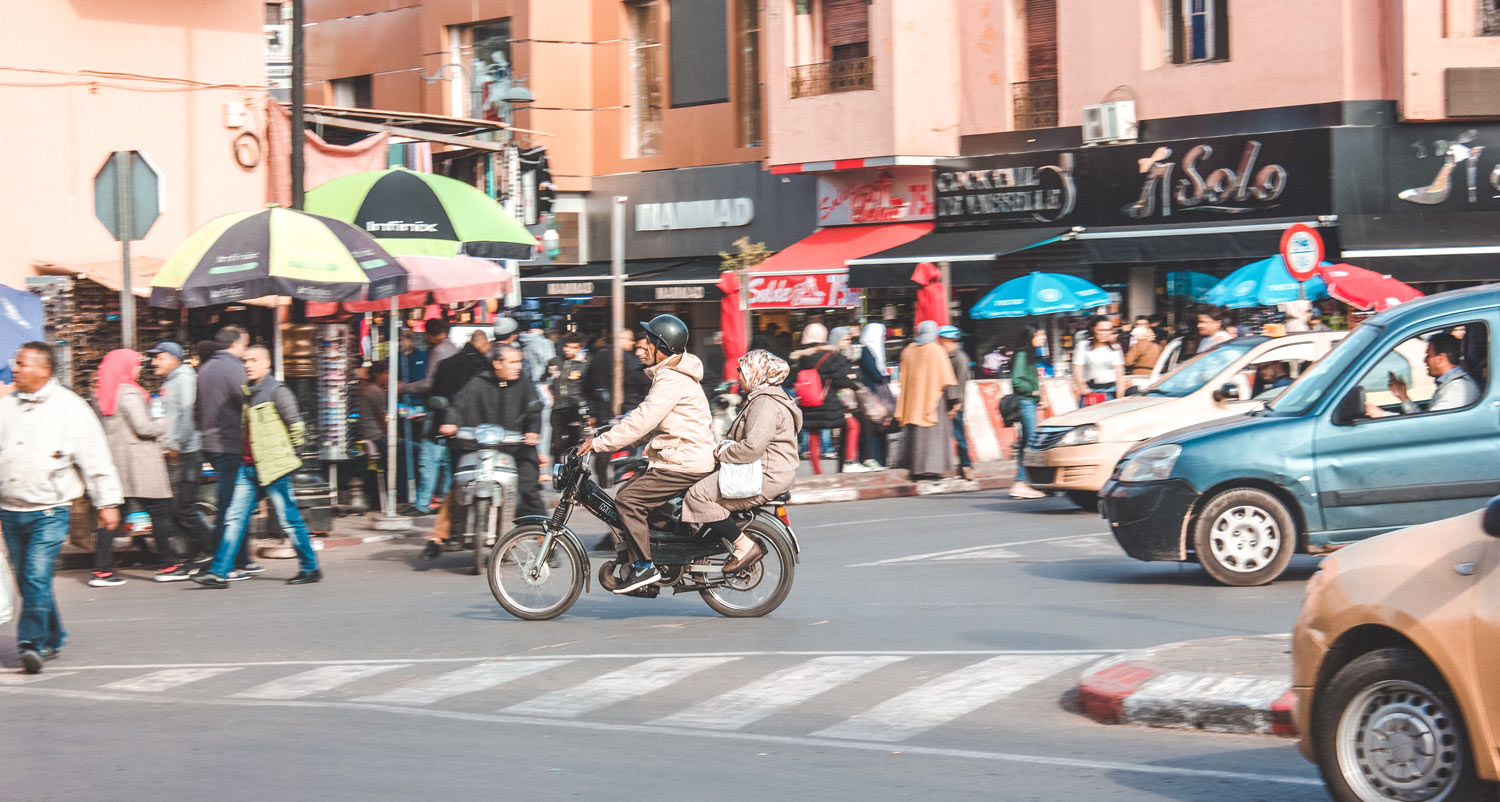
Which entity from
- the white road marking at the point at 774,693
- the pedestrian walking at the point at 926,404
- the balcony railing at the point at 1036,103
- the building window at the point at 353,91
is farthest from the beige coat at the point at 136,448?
the building window at the point at 353,91

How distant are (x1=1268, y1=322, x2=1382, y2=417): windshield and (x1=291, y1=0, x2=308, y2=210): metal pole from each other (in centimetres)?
935

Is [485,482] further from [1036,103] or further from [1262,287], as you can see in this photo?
[1036,103]

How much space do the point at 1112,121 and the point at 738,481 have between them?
719 inches

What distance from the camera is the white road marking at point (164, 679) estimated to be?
8906mm

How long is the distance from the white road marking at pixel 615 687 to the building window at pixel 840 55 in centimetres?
2190

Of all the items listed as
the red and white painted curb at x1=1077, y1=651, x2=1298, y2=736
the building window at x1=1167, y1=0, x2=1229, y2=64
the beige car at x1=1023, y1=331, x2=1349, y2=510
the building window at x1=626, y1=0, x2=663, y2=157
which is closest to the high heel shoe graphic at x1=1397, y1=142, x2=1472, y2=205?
the building window at x1=1167, y1=0, x2=1229, y2=64

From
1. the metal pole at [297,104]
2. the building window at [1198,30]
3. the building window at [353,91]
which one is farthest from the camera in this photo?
the building window at [353,91]

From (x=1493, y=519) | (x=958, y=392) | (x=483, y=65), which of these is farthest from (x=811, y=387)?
(x=483, y=65)

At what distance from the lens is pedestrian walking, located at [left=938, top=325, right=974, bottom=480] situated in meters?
18.6

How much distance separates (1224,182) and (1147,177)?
1.35 m

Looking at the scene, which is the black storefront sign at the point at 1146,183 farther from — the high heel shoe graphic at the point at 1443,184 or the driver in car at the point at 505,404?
the driver in car at the point at 505,404

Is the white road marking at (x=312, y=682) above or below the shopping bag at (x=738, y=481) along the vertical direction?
below

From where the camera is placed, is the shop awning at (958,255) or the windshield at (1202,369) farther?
the shop awning at (958,255)

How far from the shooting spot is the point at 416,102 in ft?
120
